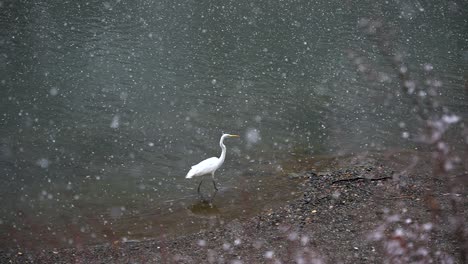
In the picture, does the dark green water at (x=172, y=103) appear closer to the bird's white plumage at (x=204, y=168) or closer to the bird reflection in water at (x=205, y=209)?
the bird reflection in water at (x=205, y=209)

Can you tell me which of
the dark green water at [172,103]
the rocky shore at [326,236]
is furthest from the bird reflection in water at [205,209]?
the rocky shore at [326,236]

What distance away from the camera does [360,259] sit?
835 cm

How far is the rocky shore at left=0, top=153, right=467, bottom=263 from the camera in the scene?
8.52 m

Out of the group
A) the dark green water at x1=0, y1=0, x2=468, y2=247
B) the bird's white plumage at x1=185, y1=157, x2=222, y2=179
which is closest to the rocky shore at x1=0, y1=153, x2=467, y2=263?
the dark green water at x1=0, y1=0, x2=468, y2=247

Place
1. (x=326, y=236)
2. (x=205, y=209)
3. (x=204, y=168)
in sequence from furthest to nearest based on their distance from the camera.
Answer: (x=204, y=168)
(x=205, y=209)
(x=326, y=236)

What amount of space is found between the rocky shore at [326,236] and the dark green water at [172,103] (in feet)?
1.97

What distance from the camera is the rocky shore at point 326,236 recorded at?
28.0 feet

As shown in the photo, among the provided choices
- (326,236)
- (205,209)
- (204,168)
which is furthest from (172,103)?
(326,236)

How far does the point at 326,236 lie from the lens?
9.05 meters

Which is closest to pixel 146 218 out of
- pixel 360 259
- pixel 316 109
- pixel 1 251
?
pixel 1 251

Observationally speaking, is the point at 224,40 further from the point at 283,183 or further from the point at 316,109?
the point at 283,183

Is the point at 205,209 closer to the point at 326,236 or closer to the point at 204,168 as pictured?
the point at 204,168

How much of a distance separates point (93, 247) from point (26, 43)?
472 inches

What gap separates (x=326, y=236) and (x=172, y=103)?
7592mm
